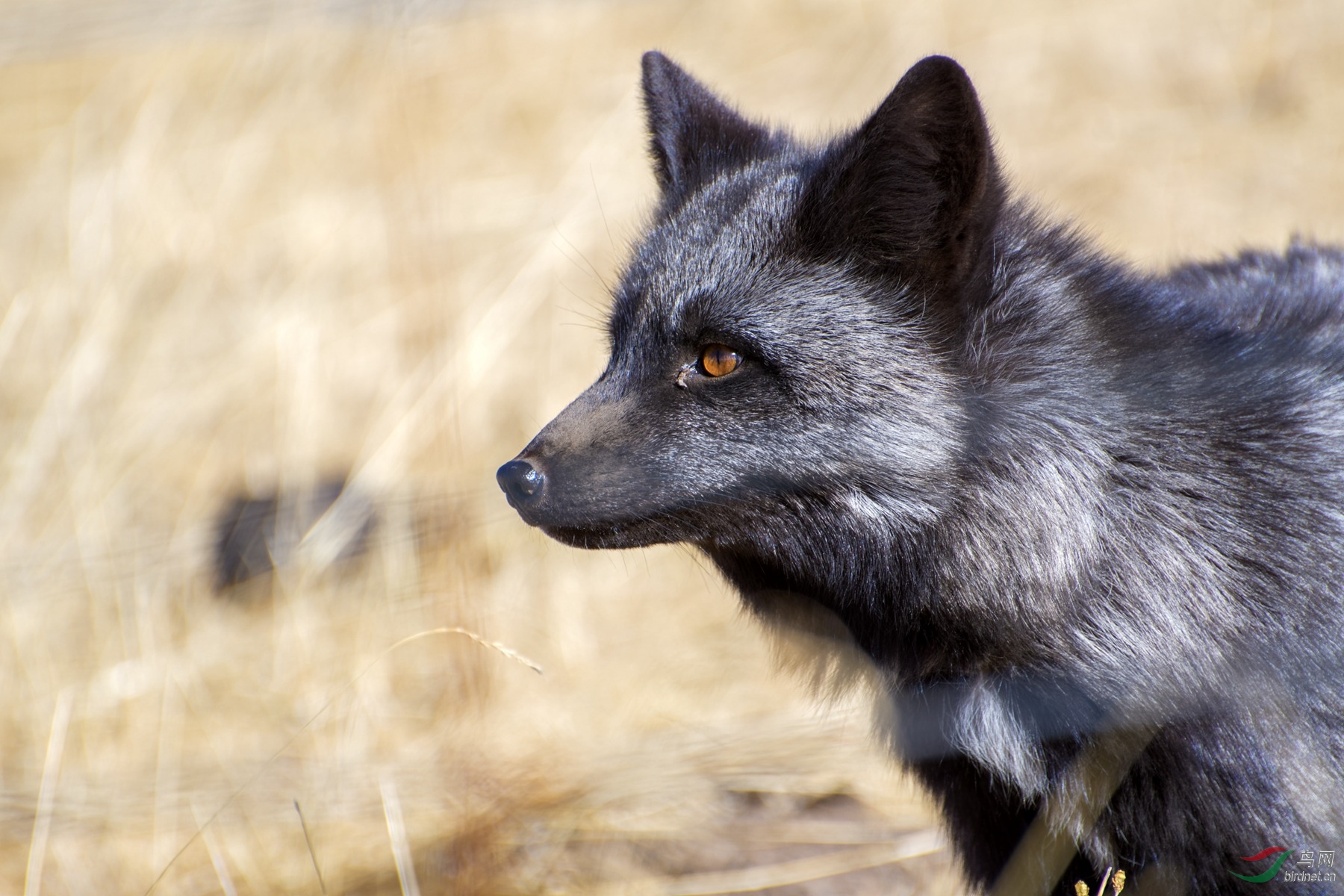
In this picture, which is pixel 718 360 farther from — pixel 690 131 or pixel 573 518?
pixel 690 131

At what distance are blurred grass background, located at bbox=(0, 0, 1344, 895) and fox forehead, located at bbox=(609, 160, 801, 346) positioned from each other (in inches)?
25.0

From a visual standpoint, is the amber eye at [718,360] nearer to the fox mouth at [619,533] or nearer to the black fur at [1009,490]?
the black fur at [1009,490]

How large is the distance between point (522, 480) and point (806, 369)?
0.75m

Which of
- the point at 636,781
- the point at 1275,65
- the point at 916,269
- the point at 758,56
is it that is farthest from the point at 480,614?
the point at 1275,65

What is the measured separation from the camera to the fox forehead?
298 cm

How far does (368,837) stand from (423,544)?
1.27m

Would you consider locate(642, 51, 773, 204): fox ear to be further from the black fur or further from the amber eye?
the amber eye

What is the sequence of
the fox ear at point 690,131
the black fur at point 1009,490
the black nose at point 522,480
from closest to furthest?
the black fur at point 1009,490 < the black nose at point 522,480 < the fox ear at point 690,131

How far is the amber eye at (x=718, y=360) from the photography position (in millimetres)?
2916

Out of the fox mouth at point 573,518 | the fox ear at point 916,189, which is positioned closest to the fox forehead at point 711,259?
the fox ear at point 916,189

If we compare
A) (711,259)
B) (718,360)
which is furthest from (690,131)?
(718,360)

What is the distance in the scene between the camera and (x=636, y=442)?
291cm

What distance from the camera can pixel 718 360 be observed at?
9.64 feet

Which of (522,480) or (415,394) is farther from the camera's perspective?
(415,394)
